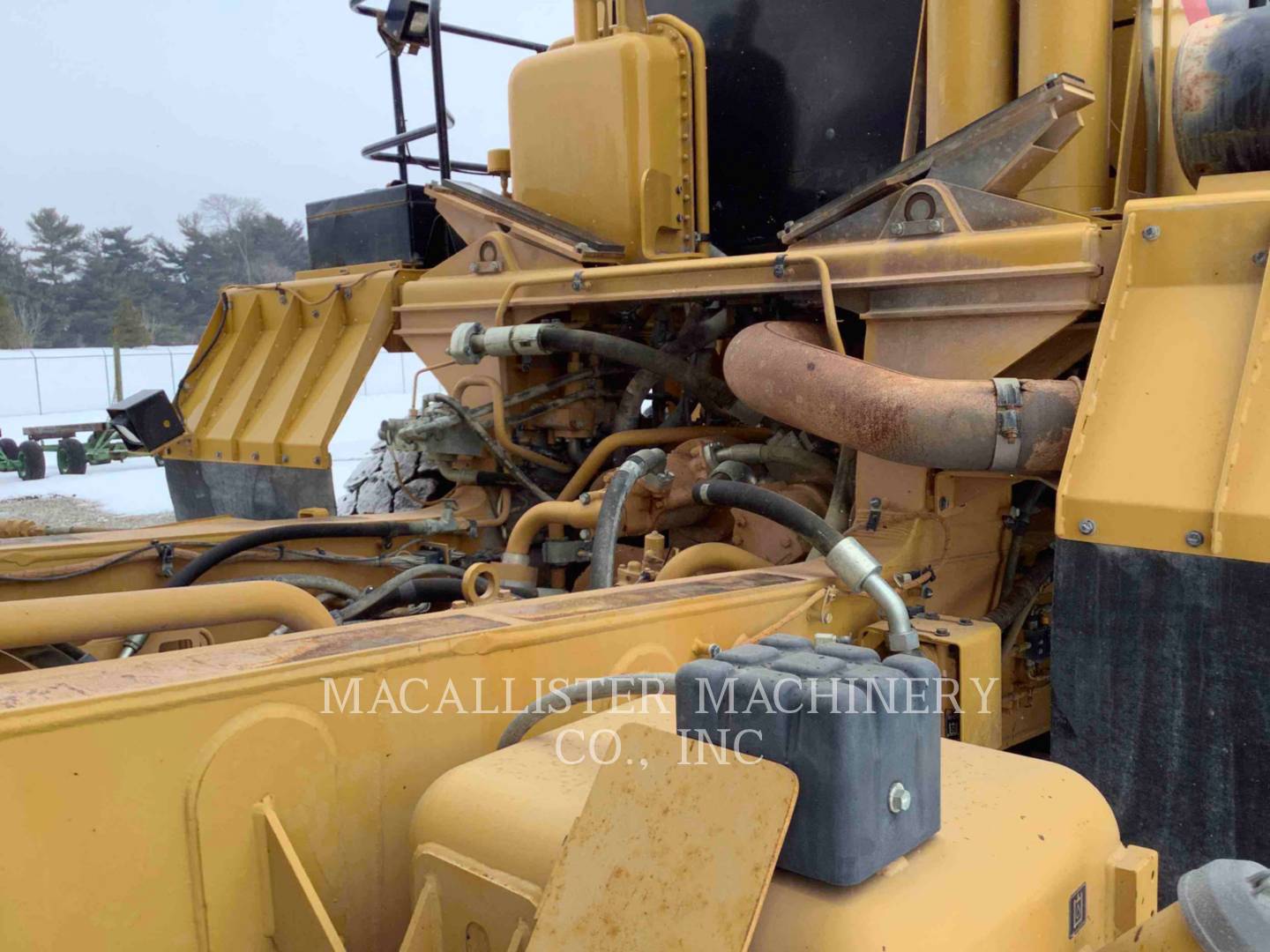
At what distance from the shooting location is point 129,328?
24.5 meters

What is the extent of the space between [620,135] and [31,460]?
1113cm

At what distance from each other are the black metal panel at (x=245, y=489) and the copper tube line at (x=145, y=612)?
225 centimetres

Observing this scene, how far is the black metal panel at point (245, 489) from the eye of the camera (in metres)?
4.33

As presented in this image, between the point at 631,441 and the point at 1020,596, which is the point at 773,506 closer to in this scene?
the point at 1020,596

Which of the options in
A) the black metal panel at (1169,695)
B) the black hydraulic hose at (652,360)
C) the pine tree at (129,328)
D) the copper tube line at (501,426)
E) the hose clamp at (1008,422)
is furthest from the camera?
the pine tree at (129,328)

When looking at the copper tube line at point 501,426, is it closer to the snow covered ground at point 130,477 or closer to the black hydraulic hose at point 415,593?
the black hydraulic hose at point 415,593

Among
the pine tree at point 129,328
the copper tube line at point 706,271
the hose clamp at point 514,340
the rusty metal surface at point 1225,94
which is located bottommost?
the hose clamp at point 514,340

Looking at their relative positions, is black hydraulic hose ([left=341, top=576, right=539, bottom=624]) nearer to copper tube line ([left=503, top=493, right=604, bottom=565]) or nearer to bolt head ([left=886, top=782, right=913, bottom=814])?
copper tube line ([left=503, top=493, right=604, bottom=565])

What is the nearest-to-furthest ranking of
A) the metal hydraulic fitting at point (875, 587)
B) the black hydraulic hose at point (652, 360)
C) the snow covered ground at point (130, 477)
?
the metal hydraulic fitting at point (875, 587), the black hydraulic hose at point (652, 360), the snow covered ground at point (130, 477)

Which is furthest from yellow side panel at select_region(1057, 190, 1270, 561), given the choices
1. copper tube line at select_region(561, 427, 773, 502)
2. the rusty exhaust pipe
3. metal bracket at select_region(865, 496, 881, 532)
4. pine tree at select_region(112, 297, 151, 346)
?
pine tree at select_region(112, 297, 151, 346)

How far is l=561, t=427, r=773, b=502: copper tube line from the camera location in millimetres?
3756

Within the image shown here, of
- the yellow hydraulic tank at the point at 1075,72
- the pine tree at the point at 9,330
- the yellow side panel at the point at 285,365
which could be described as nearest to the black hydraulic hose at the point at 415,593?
the yellow side panel at the point at 285,365

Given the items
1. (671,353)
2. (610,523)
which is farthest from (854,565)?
(671,353)

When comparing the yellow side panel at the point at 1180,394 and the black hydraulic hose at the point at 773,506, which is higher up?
the yellow side panel at the point at 1180,394
